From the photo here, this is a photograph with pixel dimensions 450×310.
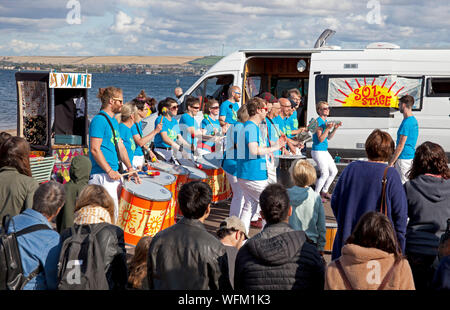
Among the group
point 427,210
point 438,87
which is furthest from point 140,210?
point 438,87

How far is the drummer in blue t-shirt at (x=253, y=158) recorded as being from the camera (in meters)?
5.91

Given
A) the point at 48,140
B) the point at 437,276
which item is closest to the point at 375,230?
the point at 437,276

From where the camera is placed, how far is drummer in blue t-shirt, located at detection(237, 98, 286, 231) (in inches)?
233

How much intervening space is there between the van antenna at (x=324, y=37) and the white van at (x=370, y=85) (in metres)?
1.14

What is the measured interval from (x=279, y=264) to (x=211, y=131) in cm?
573

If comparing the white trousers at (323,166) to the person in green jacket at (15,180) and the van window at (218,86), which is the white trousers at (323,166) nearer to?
the van window at (218,86)

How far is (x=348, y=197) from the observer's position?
4.15 meters

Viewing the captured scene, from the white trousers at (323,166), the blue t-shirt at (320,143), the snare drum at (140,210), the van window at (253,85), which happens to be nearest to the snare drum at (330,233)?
the snare drum at (140,210)

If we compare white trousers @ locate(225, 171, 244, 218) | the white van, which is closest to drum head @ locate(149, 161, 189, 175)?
white trousers @ locate(225, 171, 244, 218)

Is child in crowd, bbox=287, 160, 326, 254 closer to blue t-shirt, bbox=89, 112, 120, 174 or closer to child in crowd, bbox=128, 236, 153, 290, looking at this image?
child in crowd, bbox=128, 236, 153, 290

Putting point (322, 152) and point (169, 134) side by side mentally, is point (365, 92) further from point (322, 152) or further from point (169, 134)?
point (169, 134)

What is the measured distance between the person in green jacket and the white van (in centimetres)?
613
